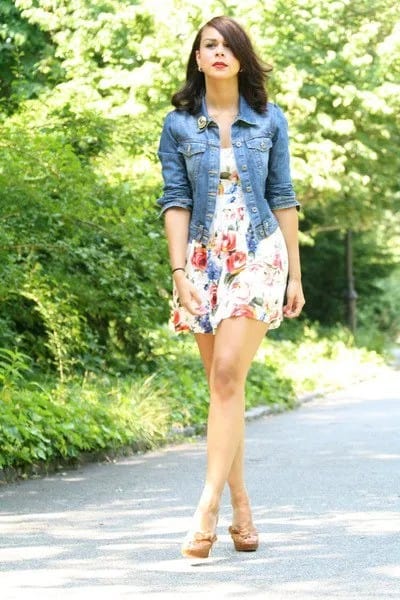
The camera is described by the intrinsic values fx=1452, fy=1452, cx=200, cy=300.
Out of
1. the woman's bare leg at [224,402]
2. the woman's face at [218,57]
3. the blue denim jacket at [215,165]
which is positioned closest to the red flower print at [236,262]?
the blue denim jacket at [215,165]

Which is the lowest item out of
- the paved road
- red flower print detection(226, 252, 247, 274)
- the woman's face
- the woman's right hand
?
the paved road

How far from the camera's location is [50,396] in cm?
1107

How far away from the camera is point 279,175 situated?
596cm

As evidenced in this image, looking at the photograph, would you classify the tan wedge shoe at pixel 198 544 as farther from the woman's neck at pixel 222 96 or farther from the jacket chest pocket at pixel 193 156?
the woman's neck at pixel 222 96

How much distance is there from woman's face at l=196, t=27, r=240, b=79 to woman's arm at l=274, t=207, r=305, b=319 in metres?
0.60

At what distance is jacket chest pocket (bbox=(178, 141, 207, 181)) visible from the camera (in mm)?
5832

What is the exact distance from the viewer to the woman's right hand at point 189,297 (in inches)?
227

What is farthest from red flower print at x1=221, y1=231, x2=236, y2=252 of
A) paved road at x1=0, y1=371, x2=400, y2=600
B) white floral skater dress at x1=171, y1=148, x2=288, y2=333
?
paved road at x1=0, y1=371, x2=400, y2=600

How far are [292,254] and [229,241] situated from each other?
11.6 inches

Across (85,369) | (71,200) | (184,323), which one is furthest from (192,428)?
(184,323)

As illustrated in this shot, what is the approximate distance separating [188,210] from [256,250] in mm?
322

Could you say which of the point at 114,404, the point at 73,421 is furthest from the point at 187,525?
the point at 114,404

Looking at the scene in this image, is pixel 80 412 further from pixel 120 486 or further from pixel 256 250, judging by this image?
pixel 256 250

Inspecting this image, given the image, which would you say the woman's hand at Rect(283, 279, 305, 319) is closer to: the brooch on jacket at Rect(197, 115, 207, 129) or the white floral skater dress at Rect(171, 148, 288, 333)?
the white floral skater dress at Rect(171, 148, 288, 333)
